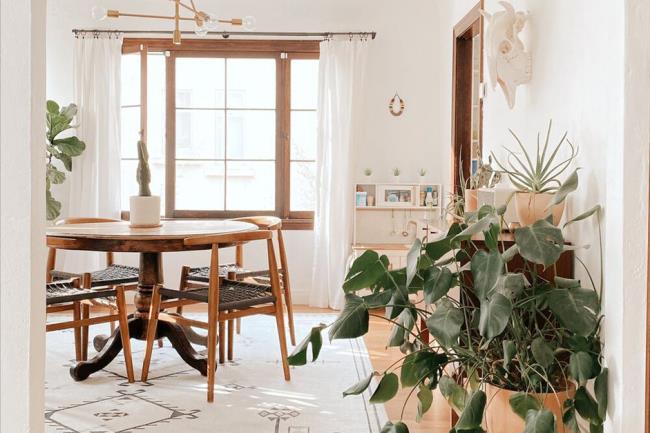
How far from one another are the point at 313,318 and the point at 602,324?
11.3ft

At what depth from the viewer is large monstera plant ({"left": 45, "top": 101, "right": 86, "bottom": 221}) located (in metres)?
5.95

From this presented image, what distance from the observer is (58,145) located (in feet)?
19.6

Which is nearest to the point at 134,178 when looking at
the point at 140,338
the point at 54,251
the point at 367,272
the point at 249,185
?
the point at 249,185

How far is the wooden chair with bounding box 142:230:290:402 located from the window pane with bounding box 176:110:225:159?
249cm

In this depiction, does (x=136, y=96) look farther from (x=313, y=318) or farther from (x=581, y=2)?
(x=581, y=2)

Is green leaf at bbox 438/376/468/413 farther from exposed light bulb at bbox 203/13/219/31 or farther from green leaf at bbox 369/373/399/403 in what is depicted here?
exposed light bulb at bbox 203/13/219/31

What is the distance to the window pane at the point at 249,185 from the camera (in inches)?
251

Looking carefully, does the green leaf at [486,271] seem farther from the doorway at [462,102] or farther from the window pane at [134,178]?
the window pane at [134,178]

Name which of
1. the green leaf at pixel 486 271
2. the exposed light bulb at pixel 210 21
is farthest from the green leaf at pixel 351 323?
the exposed light bulb at pixel 210 21

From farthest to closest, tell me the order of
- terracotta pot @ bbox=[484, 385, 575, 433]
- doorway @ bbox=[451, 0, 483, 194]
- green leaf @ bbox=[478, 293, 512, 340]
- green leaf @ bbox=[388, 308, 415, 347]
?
doorway @ bbox=[451, 0, 483, 194]
green leaf @ bbox=[388, 308, 415, 347]
terracotta pot @ bbox=[484, 385, 575, 433]
green leaf @ bbox=[478, 293, 512, 340]

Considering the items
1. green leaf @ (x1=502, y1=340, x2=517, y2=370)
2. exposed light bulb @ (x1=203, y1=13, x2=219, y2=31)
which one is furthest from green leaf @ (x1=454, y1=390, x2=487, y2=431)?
exposed light bulb @ (x1=203, y1=13, x2=219, y2=31)

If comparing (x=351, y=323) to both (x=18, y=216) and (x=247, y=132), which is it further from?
(x=247, y=132)

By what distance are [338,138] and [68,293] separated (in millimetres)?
2943

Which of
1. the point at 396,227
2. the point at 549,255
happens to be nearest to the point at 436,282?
the point at 549,255
